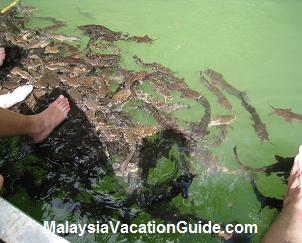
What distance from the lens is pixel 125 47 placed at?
18.8 feet

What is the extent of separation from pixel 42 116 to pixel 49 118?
87mm

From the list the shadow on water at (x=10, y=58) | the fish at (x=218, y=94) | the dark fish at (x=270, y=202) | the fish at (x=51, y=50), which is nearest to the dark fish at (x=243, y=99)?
the fish at (x=218, y=94)

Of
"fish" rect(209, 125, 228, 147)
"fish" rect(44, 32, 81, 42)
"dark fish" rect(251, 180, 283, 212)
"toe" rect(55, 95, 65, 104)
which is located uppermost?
"fish" rect(44, 32, 81, 42)

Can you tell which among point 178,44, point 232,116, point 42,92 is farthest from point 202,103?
point 42,92

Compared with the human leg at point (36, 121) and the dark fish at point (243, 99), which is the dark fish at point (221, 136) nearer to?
the dark fish at point (243, 99)

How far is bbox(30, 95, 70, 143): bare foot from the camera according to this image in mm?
3816

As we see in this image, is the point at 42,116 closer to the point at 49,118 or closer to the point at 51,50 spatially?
the point at 49,118

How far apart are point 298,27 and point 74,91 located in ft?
14.4

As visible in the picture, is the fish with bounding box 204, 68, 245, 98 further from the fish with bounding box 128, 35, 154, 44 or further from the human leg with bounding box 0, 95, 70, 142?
the human leg with bounding box 0, 95, 70, 142

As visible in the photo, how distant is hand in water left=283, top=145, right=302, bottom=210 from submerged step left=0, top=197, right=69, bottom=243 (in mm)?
2258

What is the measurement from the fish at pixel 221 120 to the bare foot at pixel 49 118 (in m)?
1.81

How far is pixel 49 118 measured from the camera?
157 inches

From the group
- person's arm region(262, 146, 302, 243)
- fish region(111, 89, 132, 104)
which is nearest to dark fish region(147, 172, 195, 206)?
person's arm region(262, 146, 302, 243)

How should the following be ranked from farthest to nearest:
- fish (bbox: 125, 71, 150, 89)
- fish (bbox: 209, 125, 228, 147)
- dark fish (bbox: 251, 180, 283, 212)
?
fish (bbox: 125, 71, 150, 89) → fish (bbox: 209, 125, 228, 147) → dark fish (bbox: 251, 180, 283, 212)
